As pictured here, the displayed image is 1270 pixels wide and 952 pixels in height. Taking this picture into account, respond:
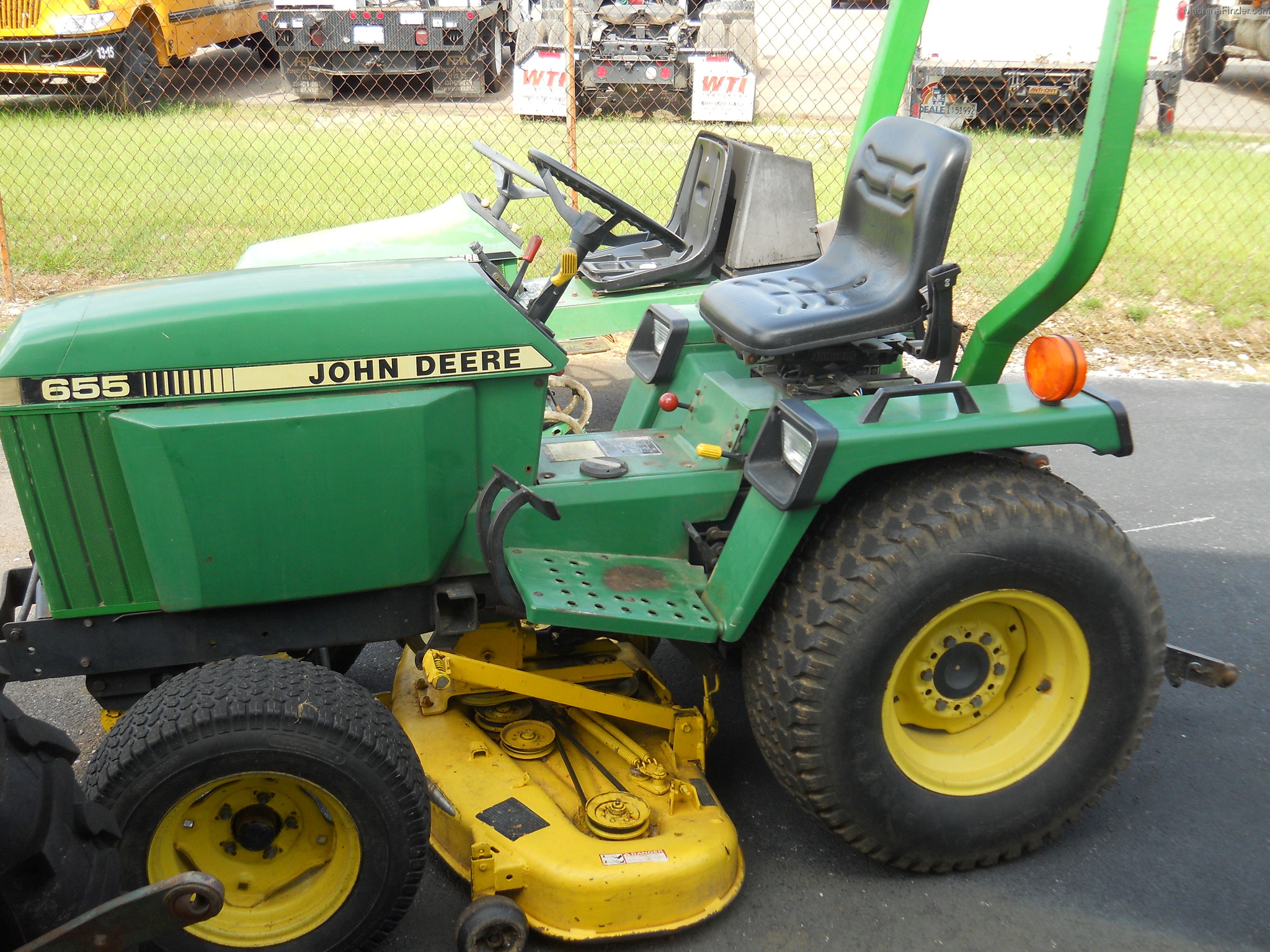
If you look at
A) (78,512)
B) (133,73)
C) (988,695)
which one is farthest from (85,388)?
(133,73)

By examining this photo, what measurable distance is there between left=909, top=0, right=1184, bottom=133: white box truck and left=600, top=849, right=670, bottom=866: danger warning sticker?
9.30m

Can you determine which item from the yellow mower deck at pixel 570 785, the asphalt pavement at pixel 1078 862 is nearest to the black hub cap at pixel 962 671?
the asphalt pavement at pixel 1078 862

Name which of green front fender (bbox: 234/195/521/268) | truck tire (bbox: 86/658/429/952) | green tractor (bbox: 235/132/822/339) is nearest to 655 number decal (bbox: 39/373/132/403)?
truck tire (bbox: 86/658/429/952)

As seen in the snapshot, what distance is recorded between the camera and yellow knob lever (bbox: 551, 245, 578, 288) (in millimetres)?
2754

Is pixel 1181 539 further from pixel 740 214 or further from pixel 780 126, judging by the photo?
pixel 780 126

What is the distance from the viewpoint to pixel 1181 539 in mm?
4090

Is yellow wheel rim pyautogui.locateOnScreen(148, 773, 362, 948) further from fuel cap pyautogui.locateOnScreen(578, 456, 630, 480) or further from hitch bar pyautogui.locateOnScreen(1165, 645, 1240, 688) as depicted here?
hitch bar pyautogui.locateOnScreen(1165, 645, 1240, 688)

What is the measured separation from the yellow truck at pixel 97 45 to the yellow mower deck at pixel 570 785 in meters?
9.18

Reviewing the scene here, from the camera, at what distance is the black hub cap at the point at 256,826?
7.04ft

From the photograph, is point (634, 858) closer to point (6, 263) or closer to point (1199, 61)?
point (6, 263)

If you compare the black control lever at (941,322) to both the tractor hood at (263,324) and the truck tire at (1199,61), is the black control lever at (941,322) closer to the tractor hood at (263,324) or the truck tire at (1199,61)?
the tractor hood at (263,324)

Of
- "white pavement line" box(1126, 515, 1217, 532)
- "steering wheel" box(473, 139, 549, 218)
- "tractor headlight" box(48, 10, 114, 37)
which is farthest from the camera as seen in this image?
"tractor headlight" box(48, 10, 114, 37)

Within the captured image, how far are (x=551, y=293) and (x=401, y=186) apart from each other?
631 centimetres

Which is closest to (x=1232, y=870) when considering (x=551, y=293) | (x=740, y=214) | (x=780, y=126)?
(x=551, y=293)
